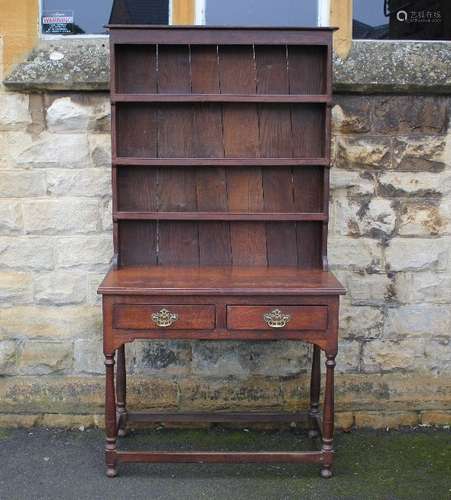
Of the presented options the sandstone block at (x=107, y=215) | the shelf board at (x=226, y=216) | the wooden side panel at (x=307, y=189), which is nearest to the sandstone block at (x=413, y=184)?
the wooden side panel at (x=307, y=189)

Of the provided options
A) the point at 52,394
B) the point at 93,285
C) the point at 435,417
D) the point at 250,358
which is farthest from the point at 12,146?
the point at 435,417

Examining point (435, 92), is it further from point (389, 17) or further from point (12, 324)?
point (12, 324)

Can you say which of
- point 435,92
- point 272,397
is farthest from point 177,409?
point 435,92

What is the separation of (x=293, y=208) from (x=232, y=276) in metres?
0.54

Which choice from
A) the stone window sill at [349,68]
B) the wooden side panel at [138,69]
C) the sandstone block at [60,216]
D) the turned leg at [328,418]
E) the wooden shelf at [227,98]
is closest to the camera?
the turned leg at [328,418]

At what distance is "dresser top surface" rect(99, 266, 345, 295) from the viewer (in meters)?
3.18

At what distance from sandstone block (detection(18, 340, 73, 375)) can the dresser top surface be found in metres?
0.69

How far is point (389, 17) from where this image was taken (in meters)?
4.08

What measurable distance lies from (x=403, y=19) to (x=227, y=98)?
1.21 m

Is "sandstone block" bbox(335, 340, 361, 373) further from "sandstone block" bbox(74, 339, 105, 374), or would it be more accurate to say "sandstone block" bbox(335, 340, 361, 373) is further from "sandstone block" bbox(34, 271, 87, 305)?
"sandstone block" bbox(34, 271, 87, 305)

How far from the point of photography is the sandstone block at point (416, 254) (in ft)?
13.0

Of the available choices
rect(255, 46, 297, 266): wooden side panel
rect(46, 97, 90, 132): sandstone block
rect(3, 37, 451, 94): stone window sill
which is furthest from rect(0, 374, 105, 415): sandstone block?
rect(3, 37, 451, 94): stone window sill

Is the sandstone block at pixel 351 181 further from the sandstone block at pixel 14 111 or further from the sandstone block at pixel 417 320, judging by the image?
the sandstone block at pixel 14 111

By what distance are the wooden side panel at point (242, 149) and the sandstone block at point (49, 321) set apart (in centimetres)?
85
